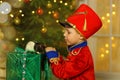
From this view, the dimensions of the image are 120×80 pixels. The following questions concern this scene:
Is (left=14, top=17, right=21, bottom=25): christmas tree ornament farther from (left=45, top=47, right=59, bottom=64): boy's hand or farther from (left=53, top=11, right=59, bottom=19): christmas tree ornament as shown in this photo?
(left=45, top=47, right=59, bottom=64): boy's hand

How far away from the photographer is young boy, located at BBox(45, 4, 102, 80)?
2.02 meters

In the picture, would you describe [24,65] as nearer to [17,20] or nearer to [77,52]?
[77,52]

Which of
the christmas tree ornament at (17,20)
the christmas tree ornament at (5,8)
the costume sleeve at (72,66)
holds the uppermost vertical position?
the christmas tree ornament at (5,8)

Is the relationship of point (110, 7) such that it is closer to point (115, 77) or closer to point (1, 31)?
point (115, 77)

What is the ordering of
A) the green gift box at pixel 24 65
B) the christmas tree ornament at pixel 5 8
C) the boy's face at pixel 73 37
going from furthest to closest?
the christmas tree ornament at pixel 5 8 → the boy's face at pixel 73 37 → the green gift box at pixel 24 65

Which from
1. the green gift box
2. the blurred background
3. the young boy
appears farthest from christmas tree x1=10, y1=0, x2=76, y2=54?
the green gift box

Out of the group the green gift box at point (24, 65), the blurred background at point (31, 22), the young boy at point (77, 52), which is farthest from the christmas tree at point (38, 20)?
the green gift box at point (24, 65)

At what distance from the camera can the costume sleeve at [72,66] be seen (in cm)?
201

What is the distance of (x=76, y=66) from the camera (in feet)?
6.63

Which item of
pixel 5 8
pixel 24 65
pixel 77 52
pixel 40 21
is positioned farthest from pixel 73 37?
pixel 5 8

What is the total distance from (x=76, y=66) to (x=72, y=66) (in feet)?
0.08

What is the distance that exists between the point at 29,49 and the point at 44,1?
0.82 m

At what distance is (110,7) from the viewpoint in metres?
3.11

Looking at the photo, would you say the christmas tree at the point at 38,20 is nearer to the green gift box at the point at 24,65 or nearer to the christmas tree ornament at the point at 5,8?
the christmas tree ornament at the point at 5,8
